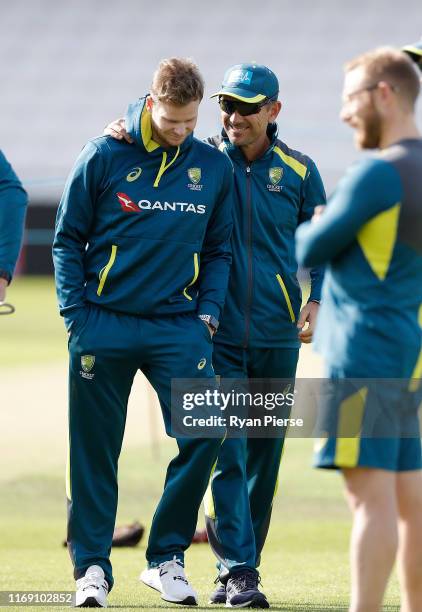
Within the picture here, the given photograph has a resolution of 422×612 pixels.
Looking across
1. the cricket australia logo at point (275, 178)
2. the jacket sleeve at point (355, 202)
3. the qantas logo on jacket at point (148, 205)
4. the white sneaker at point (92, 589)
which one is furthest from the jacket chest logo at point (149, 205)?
the white sneaker at point (92, 589)

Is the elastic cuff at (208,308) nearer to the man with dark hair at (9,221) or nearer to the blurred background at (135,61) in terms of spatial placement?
the man with dark hair at (9,221)

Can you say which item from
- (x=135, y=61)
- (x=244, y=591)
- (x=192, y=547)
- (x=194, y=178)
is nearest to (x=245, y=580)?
(x=244, y=591)

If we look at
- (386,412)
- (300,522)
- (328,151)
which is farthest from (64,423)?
(328,151)

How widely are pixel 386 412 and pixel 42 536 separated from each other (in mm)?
4235

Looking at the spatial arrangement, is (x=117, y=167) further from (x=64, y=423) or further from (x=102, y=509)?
(x=64, y=423)

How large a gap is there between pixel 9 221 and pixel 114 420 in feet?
3.83

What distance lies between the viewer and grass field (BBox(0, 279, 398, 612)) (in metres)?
5.33

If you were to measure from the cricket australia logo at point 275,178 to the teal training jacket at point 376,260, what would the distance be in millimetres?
1545

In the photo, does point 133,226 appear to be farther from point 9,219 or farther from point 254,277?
point 9,219

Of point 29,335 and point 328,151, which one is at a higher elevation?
Result: point 328,151

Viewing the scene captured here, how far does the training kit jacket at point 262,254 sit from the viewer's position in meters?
5.25

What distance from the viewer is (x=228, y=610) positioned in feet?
15.6

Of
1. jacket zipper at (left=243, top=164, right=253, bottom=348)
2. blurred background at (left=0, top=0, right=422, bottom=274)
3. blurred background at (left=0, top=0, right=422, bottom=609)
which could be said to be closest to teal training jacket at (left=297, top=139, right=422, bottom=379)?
jacket zipper at (left=243, top=164, right=253, bottom=348)

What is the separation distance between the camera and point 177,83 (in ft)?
15.3
